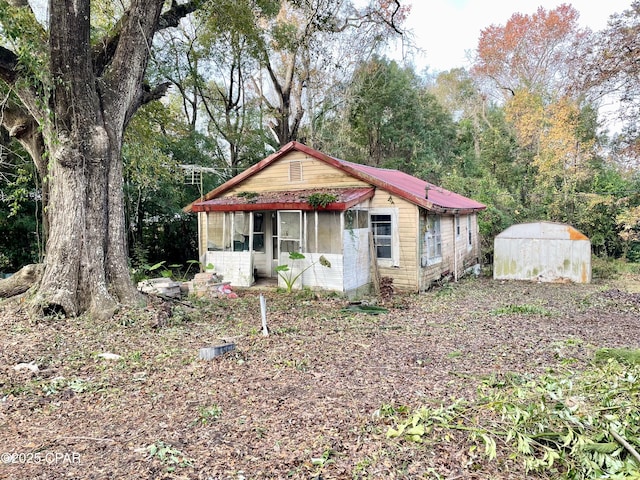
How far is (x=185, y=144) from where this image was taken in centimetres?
1731

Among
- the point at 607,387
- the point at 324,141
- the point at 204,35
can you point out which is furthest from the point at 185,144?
the point at 607,387

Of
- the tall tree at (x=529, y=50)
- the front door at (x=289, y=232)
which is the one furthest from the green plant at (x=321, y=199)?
the tall tree at (x=529, y=50)

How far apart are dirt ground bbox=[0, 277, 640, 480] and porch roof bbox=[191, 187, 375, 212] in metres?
3.15

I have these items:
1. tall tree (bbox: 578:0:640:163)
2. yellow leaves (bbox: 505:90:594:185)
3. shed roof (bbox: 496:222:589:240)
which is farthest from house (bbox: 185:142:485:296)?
yellow leaves (bbox: 505:90:594:185)

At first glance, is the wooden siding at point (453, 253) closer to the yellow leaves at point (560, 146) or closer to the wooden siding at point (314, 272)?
the wooden siding at point (314, 272)

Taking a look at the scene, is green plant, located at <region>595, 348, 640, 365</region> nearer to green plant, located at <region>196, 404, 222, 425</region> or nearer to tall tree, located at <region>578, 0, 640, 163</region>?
green plant, located at <region>196, 404, 222, 425</region>

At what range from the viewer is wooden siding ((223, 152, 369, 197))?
11633 millimetres

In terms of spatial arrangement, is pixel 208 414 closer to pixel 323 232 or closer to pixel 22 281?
pixel 22 281

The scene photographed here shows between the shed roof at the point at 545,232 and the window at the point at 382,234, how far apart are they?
16.1ft

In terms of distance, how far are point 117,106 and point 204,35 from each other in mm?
12347

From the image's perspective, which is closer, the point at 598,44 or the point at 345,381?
the point at 345,381

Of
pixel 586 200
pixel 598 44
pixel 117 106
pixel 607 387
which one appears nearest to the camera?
pixel 607 387

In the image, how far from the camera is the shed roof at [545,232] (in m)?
12.6

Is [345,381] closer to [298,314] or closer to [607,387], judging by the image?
[607,387]
